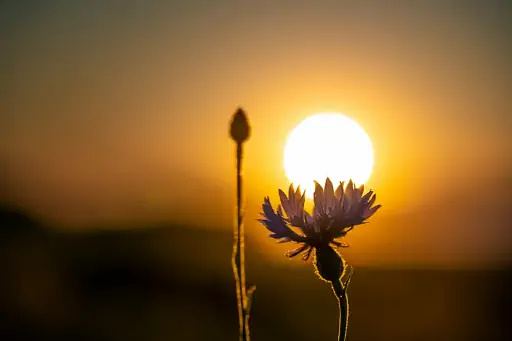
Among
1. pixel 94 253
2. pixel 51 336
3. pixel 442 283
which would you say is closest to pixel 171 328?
pixel 51 336

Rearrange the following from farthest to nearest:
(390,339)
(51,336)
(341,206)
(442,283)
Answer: (442,283) → (390,339) → (51,336) → (341,206)

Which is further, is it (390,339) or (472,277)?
(472,277)

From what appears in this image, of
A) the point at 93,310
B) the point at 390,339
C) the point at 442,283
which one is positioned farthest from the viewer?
the point at 442,283

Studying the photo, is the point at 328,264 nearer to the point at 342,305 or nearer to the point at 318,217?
the point at 318,217

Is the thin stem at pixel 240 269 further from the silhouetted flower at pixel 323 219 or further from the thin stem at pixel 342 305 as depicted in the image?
the silhouetted flower at pixel 323 219

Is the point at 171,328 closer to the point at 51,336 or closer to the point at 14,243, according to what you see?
the point at 51,336

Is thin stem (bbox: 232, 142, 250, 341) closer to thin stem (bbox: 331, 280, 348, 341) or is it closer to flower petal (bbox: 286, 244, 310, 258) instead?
thin stem (bbox: 331, 280, 348, 341)

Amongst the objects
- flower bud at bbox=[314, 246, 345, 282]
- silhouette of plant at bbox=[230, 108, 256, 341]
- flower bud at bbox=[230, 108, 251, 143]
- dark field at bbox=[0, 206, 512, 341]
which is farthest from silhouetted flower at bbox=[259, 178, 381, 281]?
dark field at bbox=[0, 206, 512, 341]

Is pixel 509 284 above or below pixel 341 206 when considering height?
below
